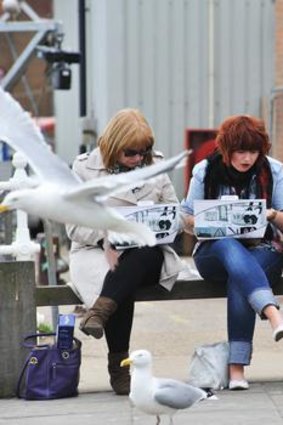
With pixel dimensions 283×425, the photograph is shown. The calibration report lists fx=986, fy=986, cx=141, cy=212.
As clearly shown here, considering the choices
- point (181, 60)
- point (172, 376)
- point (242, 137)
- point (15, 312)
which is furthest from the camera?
point (181, 60)

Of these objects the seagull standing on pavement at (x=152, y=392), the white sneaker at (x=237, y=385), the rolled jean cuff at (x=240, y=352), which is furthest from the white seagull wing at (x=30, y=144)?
the white sneaker at (x=237, y=385)

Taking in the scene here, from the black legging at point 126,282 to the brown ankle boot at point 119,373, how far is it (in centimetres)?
4

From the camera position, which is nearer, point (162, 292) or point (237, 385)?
point (237, 385)

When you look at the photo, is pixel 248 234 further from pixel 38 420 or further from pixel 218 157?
pixel 38 420

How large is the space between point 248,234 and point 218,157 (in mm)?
509

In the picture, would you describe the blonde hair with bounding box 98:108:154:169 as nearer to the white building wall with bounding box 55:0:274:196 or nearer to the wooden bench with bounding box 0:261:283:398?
the wooden bench with bounding box 0:261:283:398

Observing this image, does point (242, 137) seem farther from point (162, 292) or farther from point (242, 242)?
point (162, 292)

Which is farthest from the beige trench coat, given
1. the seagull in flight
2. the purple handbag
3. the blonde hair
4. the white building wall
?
the white building wall

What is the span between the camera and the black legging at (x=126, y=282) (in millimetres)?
5484

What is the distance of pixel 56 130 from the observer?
1944 cm

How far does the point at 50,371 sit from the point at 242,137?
5.66 ft

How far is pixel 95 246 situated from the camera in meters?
5.81

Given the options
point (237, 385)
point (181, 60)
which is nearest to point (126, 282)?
point (237, 385)

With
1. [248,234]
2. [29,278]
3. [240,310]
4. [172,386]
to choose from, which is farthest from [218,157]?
[172,386]
